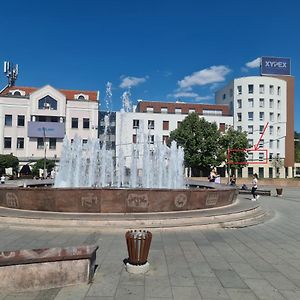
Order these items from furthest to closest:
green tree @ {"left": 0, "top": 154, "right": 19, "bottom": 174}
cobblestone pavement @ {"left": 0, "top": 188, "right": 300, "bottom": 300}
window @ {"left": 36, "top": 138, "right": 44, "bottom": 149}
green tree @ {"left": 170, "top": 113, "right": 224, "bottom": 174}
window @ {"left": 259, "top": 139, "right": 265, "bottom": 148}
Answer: window @ {"left": 259, "top": 139, "right": 265, "bottom": 148}
window @ {"left": 36, "top": 138, "right": 44, "bottom": 149}
green tree @ {"left": 170, "top": 113, "right": 224, "bottom": 174}
green tree @ {"left": 0, "top": 154, "right": 19, "bottom": 174}
cobblestone pavement @ {"left": 0, "top": 188, "right": 300, "bottom": 300}

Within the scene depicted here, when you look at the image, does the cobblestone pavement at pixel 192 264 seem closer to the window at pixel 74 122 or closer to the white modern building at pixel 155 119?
the white modern building at pixel 155 119

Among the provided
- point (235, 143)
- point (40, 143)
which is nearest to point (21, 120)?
point (40, 143)

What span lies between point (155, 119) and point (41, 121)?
2134 cm

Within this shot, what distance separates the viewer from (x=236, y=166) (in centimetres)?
5497

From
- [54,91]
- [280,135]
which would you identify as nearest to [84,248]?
[54,91]

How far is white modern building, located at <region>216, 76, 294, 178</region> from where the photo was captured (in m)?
70.4

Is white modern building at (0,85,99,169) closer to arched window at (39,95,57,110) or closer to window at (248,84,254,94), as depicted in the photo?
arched window at (39,95,57,110)

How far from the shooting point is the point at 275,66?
7494 centimetres

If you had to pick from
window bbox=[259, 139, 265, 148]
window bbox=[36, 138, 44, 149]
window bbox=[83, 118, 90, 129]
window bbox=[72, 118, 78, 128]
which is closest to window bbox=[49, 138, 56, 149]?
window bbox=[36, 138, 44, 149]

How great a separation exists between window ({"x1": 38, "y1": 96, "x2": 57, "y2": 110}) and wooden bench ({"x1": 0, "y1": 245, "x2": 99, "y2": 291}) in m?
57.3

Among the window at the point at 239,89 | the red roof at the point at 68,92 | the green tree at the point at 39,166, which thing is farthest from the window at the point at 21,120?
the window at the point at 239,89

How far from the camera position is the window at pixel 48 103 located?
60375mm

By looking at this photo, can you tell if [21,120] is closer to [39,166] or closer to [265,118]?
[39,166]

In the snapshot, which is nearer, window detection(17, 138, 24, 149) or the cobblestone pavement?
the cobblestone pavement
